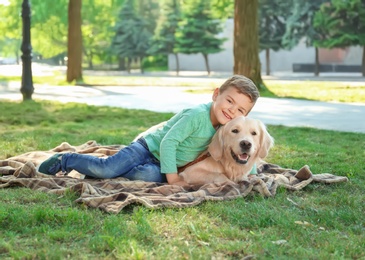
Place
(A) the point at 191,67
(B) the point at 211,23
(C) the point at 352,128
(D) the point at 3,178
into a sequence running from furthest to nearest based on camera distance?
(A) the point at 191,67
(B) the point at 211,23
(C) the point at 352,128
(D) the point at 3,178

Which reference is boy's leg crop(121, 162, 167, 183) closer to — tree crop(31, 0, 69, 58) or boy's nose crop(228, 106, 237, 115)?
boy's nose crop(228, 106, 237, 115)

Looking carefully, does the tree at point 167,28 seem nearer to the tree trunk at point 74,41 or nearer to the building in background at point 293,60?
the building in background at point 293,60

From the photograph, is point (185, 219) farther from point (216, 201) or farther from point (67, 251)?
point (67, 251)

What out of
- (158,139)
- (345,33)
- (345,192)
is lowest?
(345,192)

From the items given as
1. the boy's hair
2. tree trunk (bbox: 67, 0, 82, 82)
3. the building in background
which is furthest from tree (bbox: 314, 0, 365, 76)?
the boy's hair

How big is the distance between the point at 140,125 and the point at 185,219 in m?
6.15

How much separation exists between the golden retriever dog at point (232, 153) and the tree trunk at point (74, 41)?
1922 centimetres

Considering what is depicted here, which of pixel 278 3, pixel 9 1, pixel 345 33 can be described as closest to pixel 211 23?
pixel 278 3

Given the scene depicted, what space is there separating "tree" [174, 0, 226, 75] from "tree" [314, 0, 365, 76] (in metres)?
10.1

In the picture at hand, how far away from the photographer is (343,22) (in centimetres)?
3366

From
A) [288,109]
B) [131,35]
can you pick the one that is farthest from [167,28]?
[288,109]

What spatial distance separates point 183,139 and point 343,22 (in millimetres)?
30349

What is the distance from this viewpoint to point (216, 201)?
473 centimetres

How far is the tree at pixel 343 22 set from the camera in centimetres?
3297
